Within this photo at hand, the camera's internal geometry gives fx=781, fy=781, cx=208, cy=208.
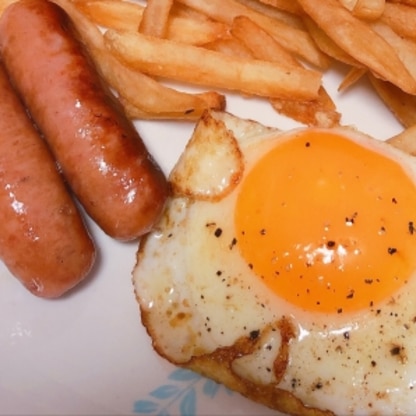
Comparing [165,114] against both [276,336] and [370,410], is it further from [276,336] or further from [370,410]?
[370,410]

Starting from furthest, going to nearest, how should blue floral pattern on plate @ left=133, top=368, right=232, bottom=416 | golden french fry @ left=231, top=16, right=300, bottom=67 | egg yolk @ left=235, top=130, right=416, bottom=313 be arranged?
1. golden french fry @ left=231, top=16, right=300, bottom=67
2. blue floral pattern on plate @ left=133, top=368, right=232, bottom=416
3. egg yolk @ left=235, top=130, right=416, bottom=313

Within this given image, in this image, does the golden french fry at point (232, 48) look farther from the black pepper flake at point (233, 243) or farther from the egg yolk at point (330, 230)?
the black pepper flake at point (233, 243)

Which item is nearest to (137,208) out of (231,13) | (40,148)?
(40,148)

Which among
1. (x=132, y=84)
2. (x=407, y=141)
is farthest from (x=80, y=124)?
(x=407, y=141)

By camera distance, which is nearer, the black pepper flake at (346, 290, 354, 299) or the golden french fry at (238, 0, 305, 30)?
the black pepper flake at (346, 290, 354, 299)

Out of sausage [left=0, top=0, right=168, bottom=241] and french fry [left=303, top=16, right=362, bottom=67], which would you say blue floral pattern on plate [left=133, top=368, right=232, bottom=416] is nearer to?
sausage [left=0, top=0, right=168, bottom=241]

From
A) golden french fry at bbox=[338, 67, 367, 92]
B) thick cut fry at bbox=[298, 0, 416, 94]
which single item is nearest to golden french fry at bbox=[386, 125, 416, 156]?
thick cut fry at bbox=[298, 0, 416, 94]

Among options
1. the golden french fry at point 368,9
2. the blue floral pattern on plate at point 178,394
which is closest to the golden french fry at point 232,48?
the golden french fry at point 368,9
